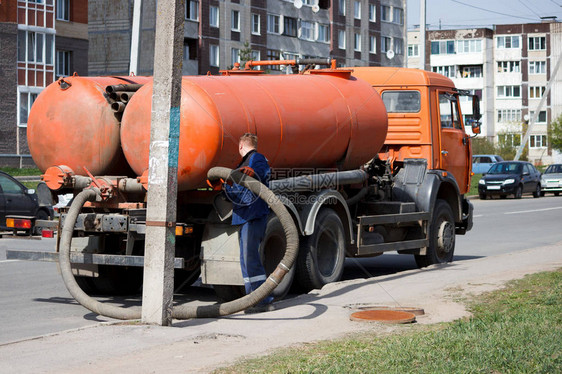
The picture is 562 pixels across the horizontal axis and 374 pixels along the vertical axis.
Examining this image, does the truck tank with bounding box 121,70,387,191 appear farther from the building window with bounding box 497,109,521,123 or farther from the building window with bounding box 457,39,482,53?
the building window with bounding box 497,109,521,123

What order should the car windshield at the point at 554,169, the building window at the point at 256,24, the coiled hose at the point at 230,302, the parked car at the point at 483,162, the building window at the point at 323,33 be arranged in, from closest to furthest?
1. the coiled hose at the point at 230,302
2. the car windshield at the point at 554,169
3. the parked car at the point at 483,162
4. the building window at the point at 256,24
5. the building window at the point at 323,33

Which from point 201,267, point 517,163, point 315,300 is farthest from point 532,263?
point 517,163

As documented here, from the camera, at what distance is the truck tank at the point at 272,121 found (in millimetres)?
10141

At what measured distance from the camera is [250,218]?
1038cm

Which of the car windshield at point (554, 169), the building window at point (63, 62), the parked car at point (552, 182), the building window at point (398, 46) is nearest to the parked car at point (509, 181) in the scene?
the parked car at point (552, 182)

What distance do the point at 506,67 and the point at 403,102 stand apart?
104299 mm

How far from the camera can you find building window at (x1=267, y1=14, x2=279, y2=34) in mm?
75375

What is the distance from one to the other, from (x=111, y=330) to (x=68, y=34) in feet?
163

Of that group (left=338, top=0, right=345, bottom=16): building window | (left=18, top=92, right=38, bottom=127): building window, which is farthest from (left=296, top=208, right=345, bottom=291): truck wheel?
(left=338, top=0, right=345, bottom=16): building window

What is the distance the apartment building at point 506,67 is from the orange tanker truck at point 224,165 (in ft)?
340

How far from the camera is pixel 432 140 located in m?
15.3

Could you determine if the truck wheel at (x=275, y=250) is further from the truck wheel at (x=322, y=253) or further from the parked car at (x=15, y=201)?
the parked car at (x=15, y=201)

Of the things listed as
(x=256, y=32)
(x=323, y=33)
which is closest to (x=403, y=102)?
(x=256, y=32)

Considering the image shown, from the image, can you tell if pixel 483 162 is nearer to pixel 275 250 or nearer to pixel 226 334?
pixel 275 250
